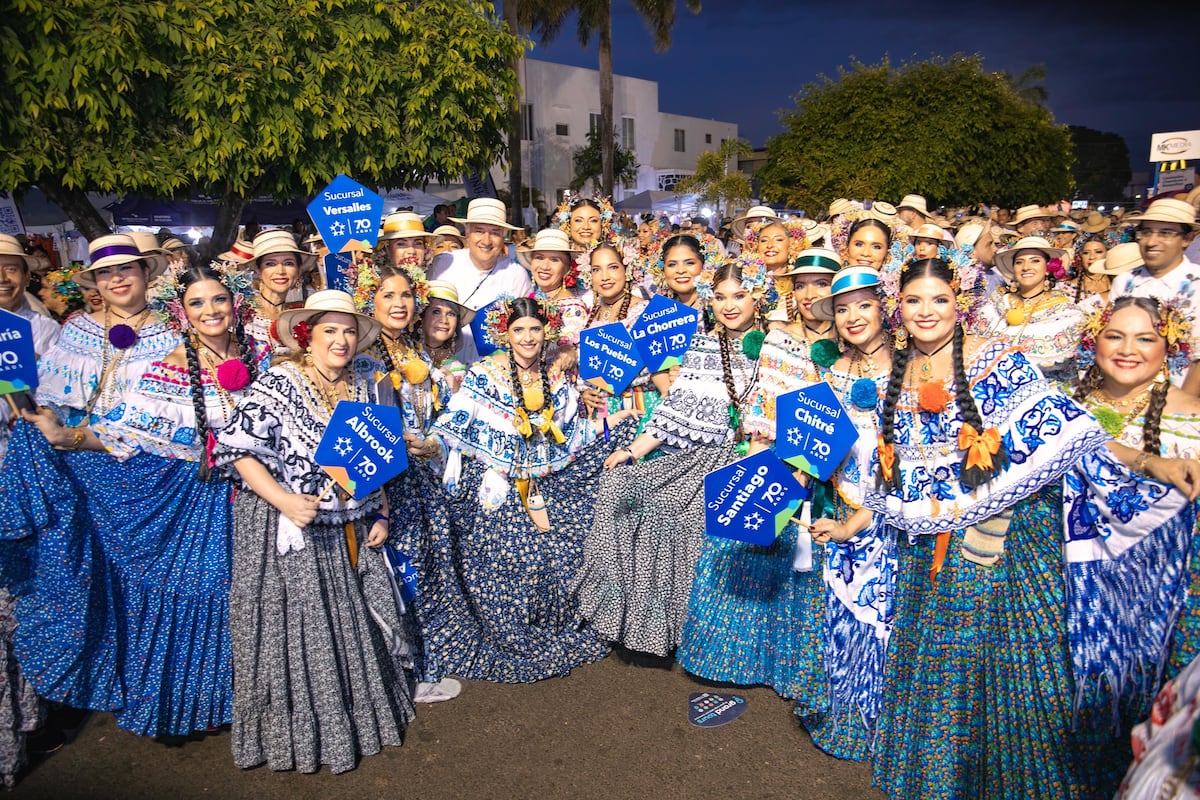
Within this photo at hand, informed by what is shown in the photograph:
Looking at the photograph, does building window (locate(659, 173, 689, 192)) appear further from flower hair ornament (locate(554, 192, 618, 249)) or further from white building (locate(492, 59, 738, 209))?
flower hair ornament (locate(554, 192, 618, 249))

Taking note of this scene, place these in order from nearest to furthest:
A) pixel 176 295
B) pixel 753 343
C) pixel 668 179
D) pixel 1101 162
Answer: pixel 176 295
pixel 753 343
pixel 668 179
pixel 1101 162

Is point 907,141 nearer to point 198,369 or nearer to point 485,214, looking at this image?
point 485,214

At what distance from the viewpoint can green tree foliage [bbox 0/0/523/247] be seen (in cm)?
919

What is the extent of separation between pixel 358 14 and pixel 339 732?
11152 mm

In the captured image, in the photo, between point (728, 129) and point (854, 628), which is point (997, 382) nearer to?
point (854, 628)

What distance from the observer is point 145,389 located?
3.50 meters

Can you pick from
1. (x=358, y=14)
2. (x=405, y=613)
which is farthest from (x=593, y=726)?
(x=358, y=14)

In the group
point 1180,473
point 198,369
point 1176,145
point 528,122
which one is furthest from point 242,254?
point 528,122

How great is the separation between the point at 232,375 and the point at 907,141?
93.4 ft

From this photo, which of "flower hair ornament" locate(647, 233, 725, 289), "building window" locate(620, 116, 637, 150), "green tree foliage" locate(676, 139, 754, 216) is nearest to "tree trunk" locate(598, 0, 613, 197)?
"green tree foliage" locate(676, 139, 754, 216)

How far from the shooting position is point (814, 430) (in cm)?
287

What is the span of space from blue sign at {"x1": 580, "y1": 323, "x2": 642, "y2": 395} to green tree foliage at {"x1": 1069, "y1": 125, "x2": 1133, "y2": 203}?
72878 millimetres

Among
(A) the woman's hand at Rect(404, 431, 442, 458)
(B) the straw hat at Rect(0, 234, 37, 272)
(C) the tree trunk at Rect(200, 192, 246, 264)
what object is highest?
(C) the tree trunk at Rect(200, 192, 246, 264)

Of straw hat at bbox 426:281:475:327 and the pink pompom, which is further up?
straw hat at bbox 426:281:475:327
